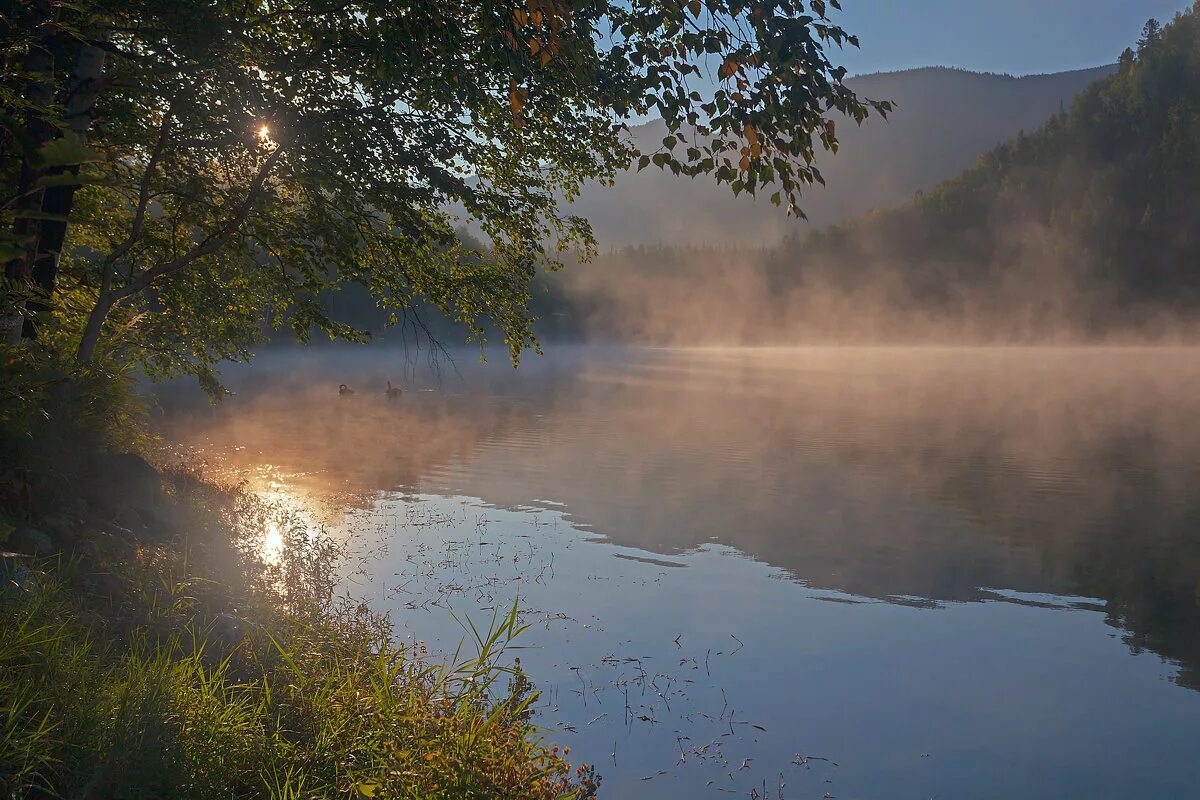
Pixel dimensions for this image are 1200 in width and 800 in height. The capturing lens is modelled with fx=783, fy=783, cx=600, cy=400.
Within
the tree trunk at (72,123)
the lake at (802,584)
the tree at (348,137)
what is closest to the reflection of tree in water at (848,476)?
the lake at (802,584)

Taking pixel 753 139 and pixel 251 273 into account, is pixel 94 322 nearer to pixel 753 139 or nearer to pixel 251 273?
pixel 251 273

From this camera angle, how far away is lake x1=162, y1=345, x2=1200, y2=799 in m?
9.09

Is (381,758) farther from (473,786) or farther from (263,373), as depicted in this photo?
(263,373)

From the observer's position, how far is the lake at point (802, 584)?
9.09 m

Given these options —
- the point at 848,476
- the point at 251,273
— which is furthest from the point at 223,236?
the point at 848,476

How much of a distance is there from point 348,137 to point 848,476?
20934 mm

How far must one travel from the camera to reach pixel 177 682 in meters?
5.60

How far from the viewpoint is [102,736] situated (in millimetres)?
4742

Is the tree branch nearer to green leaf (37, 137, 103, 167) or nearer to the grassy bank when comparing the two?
Result: the grassy bank

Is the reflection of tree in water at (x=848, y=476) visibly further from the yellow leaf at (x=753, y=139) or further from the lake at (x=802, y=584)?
the yellow leaf at (x=753, y=139)

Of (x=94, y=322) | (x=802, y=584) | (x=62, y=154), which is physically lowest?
(x=802, y=584)

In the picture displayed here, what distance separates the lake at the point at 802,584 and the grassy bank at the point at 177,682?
7.59ft

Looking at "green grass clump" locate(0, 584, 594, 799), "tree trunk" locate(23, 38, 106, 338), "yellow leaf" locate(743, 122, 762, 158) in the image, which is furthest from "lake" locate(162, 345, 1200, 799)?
"yellow leaf" locate(743, 122, 762, 158)

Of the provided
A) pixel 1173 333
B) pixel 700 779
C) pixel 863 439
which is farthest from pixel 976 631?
pixel 1173 333
